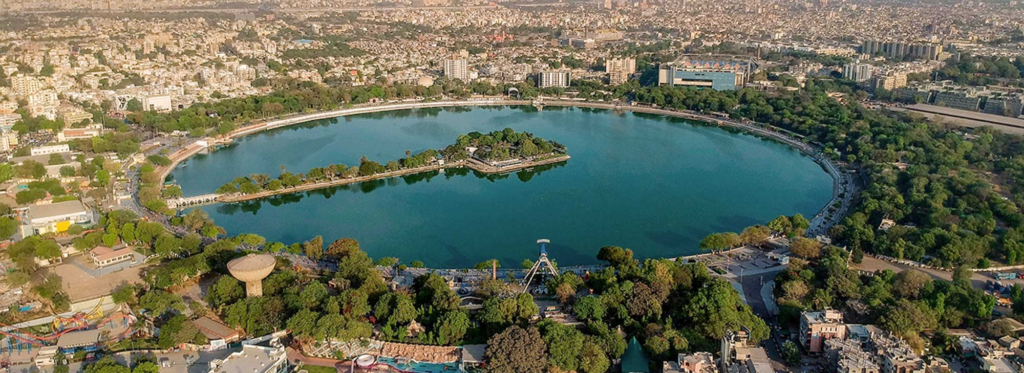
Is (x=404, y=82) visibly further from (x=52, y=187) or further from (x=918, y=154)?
(x=918, y=154)

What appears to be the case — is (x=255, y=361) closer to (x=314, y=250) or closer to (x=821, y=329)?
(x=314, y=250)

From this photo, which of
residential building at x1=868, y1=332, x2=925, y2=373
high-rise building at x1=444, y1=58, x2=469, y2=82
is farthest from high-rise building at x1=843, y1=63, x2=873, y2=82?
residential building at x1=868, y1=332, x2=925, y2=373

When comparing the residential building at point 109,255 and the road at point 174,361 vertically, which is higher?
the residential building at point 109,255

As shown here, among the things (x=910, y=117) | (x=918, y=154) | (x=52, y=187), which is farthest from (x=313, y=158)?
(x=910, y=117)

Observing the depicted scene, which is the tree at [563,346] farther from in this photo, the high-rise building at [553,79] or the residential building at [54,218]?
the high-rise building at [553,79]

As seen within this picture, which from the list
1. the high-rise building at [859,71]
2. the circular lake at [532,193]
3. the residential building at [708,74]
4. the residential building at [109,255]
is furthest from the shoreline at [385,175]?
the high-rise building at [859,71]
